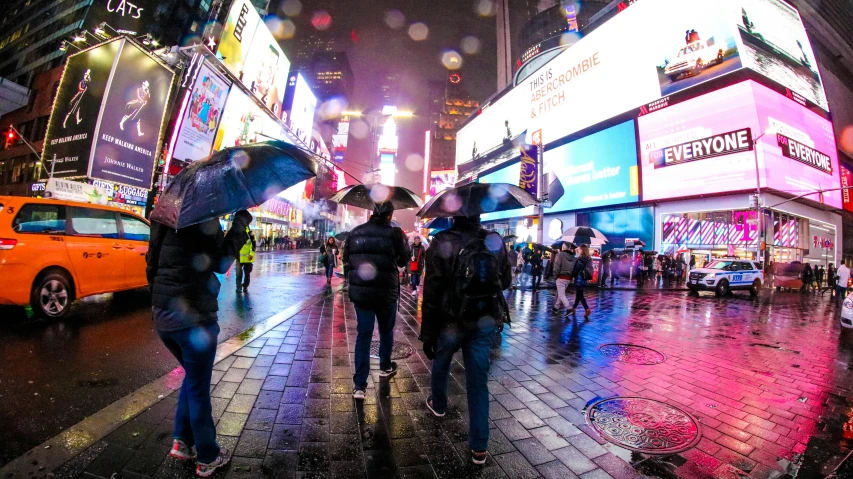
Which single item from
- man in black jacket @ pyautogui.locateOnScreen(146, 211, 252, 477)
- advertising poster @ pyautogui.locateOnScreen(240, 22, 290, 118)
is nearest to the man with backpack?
man in black jacket @ pyautogui.locateOnScreen(146, 211, 252, 477)

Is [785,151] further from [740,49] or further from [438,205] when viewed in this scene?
[438,205]

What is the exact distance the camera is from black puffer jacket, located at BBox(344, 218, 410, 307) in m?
3.58

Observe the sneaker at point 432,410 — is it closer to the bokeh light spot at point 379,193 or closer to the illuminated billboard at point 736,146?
the bokeh light spot at point 379,193

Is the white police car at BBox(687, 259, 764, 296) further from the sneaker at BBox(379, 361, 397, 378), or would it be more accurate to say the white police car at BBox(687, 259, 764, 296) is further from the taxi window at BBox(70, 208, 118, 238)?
the taxi window at BBox(70, 208, 118, 238)

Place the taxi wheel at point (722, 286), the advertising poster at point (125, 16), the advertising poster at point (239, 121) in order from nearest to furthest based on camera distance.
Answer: the taxi wheel at point (722, 286), the advertising poster at point (125, 16), the advertising poster at point (239, 121)

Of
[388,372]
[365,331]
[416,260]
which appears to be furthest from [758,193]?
[365,331]

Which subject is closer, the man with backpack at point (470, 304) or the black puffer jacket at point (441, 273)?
the man with backpack at point (470, 304)

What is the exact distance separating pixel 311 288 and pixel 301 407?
8.37 meters

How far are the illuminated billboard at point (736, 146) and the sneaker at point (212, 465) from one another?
2992cm

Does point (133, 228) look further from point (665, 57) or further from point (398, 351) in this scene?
point (665, 57)

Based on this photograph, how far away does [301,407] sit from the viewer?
3201mm

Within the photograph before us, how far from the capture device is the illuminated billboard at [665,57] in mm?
24641

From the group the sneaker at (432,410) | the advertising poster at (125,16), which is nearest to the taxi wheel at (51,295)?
the sneaker at (432,410)

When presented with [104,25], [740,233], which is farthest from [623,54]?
[104,25]
